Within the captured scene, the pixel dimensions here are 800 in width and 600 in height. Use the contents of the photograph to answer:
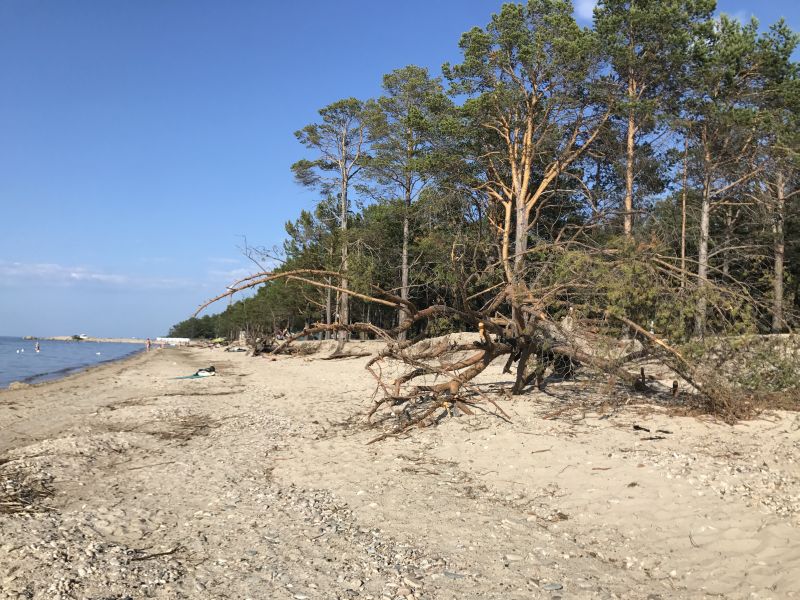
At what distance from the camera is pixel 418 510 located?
5402mm

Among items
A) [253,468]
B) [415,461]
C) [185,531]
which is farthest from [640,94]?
[185,531]

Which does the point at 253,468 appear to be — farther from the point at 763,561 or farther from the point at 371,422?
the point at 763,561

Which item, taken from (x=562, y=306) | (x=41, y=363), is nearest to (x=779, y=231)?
(x=562, y=306)

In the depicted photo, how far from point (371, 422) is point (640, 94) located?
15511 millimetres

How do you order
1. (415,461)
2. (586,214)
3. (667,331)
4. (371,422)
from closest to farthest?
(415,461), (667,331), (371,422), (586,214)

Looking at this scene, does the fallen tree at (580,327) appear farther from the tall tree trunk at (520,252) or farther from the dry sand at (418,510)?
the dry sand at (418,510)

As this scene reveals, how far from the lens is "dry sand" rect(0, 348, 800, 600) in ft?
12.8

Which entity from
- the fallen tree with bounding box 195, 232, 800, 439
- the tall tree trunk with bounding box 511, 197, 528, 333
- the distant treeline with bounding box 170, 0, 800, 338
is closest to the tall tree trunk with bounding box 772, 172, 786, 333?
the distant treeline with bounding box 170, 0, 800, 338

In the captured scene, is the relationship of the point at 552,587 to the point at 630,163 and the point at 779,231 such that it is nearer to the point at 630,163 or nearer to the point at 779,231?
the point at 630,163

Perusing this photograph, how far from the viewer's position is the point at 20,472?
6598 millimetres

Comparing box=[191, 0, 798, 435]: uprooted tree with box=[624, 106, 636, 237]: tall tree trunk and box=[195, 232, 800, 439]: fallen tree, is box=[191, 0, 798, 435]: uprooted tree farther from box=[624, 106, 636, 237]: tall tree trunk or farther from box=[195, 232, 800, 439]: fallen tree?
box=[624, 106, 636, 237]: tall tree trunk

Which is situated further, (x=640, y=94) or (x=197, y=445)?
(x=640, y=94)

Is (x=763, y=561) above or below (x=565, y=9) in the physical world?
below

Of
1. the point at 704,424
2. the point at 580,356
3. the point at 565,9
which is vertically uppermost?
the point at 565,9
